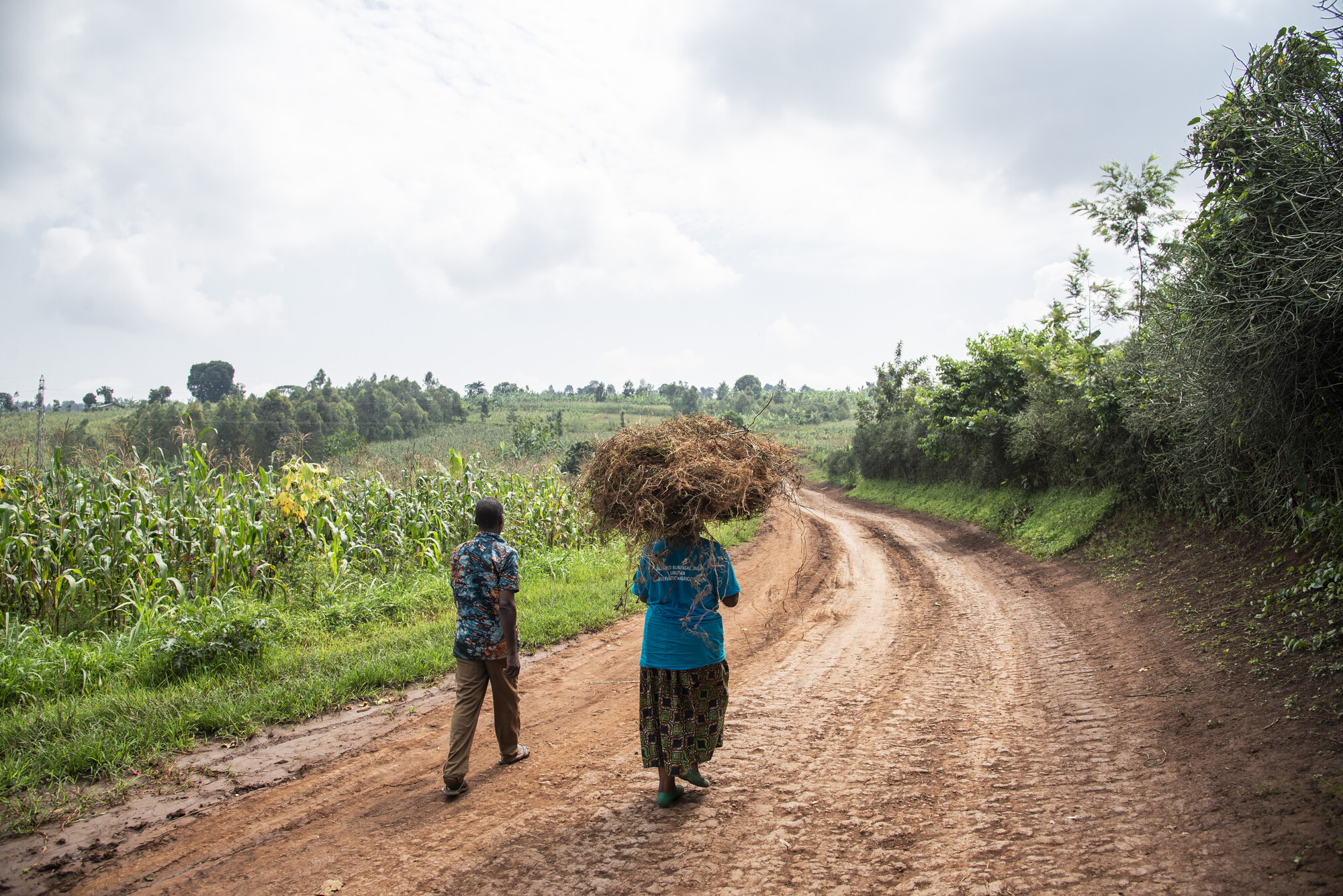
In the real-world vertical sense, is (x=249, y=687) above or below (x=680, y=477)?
below

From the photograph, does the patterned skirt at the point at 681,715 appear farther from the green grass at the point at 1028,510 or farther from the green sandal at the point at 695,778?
the green grass at the point at 1028,510

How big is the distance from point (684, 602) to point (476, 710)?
1655 mm

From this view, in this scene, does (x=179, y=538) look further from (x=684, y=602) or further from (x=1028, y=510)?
(x=1028, y=510)

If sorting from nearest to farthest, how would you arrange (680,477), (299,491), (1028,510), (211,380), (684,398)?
(680,477) → (299,491) → (1028,510) → (211,380) → (684,398)

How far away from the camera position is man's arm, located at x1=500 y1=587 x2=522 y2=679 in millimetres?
4387

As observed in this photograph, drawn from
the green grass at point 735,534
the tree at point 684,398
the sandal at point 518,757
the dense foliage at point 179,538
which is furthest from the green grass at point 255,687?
the tree at point 684,398

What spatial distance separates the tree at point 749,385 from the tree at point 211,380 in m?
70.9

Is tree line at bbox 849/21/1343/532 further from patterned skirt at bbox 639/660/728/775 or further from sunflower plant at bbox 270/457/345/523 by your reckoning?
sunflower plant at bbox 270/457/345/523

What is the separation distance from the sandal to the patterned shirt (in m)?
0.82

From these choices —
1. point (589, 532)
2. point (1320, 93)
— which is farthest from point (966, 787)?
point (1320, 93)

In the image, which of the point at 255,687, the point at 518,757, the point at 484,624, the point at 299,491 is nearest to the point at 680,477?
the point at 484,624

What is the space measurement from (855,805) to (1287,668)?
4.23 meters

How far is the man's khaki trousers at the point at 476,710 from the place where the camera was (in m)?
4.27

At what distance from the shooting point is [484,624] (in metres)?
4.45
